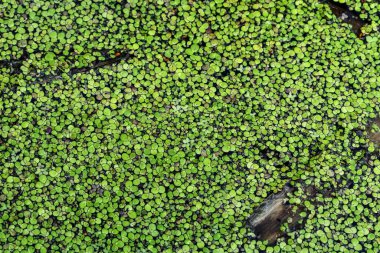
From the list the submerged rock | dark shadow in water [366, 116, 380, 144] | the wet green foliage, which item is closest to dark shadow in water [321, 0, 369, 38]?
the wet green foliage

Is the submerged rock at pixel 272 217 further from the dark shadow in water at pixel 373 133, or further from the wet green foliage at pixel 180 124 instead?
the dark shadow in water at pixel 373 133

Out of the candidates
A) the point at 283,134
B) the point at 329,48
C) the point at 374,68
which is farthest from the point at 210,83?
the point at 374,68

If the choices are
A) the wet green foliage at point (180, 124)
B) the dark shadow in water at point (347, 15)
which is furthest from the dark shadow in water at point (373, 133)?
the dark shadow in water at point (347, 15)

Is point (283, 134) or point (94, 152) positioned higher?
point (283, 134)

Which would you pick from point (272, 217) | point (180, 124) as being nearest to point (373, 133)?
point (272, 217)

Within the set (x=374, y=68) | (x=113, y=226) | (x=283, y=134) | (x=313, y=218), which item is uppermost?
(x=374, y=68)

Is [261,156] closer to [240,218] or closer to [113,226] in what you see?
[240,218]

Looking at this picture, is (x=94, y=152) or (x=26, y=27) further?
(x=26, y=27)

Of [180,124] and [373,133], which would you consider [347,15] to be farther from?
[180,124]
